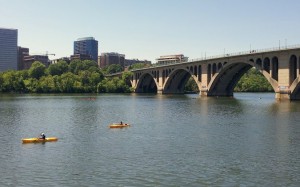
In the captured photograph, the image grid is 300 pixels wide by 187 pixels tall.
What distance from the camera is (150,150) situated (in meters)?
37.4

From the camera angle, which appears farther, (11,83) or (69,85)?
(69,85)

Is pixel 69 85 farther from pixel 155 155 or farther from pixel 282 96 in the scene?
pixel 155 155

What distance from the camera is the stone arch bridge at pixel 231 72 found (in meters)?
99.8

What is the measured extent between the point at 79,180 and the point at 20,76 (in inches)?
7192

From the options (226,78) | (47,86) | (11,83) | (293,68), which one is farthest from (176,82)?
(293,68)

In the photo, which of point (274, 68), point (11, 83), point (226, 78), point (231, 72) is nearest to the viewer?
point (274, 68)

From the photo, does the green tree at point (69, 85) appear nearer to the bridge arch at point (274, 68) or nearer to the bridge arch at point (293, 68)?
the bridge arch at point (274, 68)

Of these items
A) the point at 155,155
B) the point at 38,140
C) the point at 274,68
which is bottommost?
the point at 155,155

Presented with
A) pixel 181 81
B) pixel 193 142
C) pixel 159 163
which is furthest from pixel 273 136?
pixel 181 81

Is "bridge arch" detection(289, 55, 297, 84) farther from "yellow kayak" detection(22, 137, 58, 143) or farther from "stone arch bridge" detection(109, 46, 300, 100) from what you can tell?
"yellow kayak" detection(22, 137, 58, 143)

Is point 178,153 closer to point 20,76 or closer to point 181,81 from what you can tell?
point 181,81

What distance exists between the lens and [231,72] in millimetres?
135250

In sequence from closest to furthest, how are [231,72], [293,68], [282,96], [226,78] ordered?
[293,68], [282,96], [231,72], [226,78]

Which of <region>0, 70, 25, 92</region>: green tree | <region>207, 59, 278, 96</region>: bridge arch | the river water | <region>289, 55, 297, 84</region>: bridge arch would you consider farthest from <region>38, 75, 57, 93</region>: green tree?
the river water
